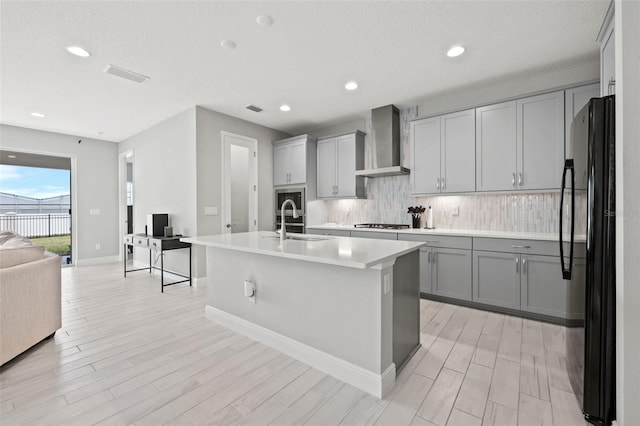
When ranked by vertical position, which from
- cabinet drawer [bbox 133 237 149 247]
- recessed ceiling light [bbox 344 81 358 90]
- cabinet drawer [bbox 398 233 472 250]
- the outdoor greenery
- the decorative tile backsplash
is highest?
recessed ceiling light [bbox 344 81 358 90]

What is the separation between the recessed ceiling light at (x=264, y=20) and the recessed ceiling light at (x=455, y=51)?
5.52 ft

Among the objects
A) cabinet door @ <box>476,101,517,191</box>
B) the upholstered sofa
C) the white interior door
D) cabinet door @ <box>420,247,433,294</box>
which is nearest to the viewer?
the upholstered sofa

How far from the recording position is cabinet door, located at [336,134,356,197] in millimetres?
4613

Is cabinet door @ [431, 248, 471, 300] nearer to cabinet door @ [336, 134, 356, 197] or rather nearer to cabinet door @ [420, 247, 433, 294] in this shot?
cabinet door @ [420, 247, 433, 294]

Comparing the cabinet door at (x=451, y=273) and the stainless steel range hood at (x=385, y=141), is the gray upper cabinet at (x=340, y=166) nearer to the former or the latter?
the stainless steel range hood at (x=385, y=141)

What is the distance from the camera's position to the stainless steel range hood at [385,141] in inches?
163

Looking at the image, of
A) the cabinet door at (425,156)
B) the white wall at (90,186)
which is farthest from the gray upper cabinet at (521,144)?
the white wall at (90,186)

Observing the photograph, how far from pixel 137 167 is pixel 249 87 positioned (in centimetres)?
352

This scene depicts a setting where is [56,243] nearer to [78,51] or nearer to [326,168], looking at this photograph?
[78,51]

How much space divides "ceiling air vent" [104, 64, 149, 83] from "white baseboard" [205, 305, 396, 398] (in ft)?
9.20

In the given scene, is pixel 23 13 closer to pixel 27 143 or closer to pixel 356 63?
pixel 356 63

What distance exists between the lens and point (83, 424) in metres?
1.51

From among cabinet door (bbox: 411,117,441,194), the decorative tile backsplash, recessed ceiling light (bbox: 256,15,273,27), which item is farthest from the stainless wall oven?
recessed ceiling light (bbox: 256,15,273,27)

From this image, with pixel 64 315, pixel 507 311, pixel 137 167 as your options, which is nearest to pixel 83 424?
pixel 64 315
